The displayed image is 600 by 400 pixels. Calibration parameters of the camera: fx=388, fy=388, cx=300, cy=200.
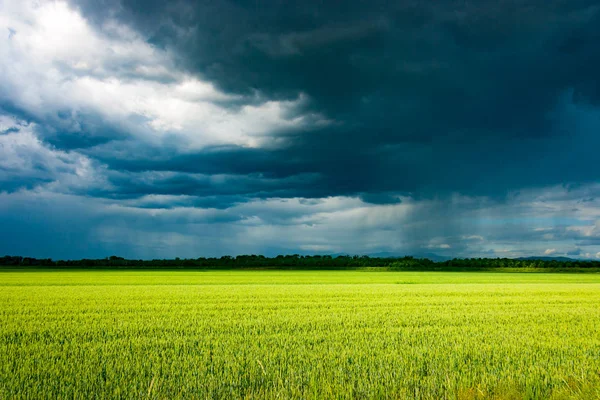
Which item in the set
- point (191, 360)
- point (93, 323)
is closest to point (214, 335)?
point (191, 360)

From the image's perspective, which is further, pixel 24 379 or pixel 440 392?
pixel 24 379

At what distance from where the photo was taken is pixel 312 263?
135 metres

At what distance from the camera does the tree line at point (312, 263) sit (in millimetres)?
121125

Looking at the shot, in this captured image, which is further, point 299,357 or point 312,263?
point 312,263

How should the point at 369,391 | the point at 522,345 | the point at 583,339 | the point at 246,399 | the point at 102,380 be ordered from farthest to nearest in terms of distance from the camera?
the point at 583,339
the point at 522,345
the point at 102,380
the point at 369,391
the point at 246,399

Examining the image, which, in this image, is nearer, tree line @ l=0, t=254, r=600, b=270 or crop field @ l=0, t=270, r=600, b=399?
crop field @ l=0, t=270, r=600, b=399

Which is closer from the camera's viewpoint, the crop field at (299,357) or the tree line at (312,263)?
the crop field at (299,357)

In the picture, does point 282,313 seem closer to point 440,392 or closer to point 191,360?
point 191,360

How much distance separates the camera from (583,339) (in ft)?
34.6

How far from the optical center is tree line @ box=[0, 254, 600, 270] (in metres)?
121

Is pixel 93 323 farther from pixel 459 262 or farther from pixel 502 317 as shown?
pixel 459 262

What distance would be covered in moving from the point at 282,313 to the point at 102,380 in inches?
373

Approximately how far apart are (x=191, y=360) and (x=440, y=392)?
466 cm

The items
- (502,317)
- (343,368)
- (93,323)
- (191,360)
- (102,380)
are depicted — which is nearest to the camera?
(102,380)
